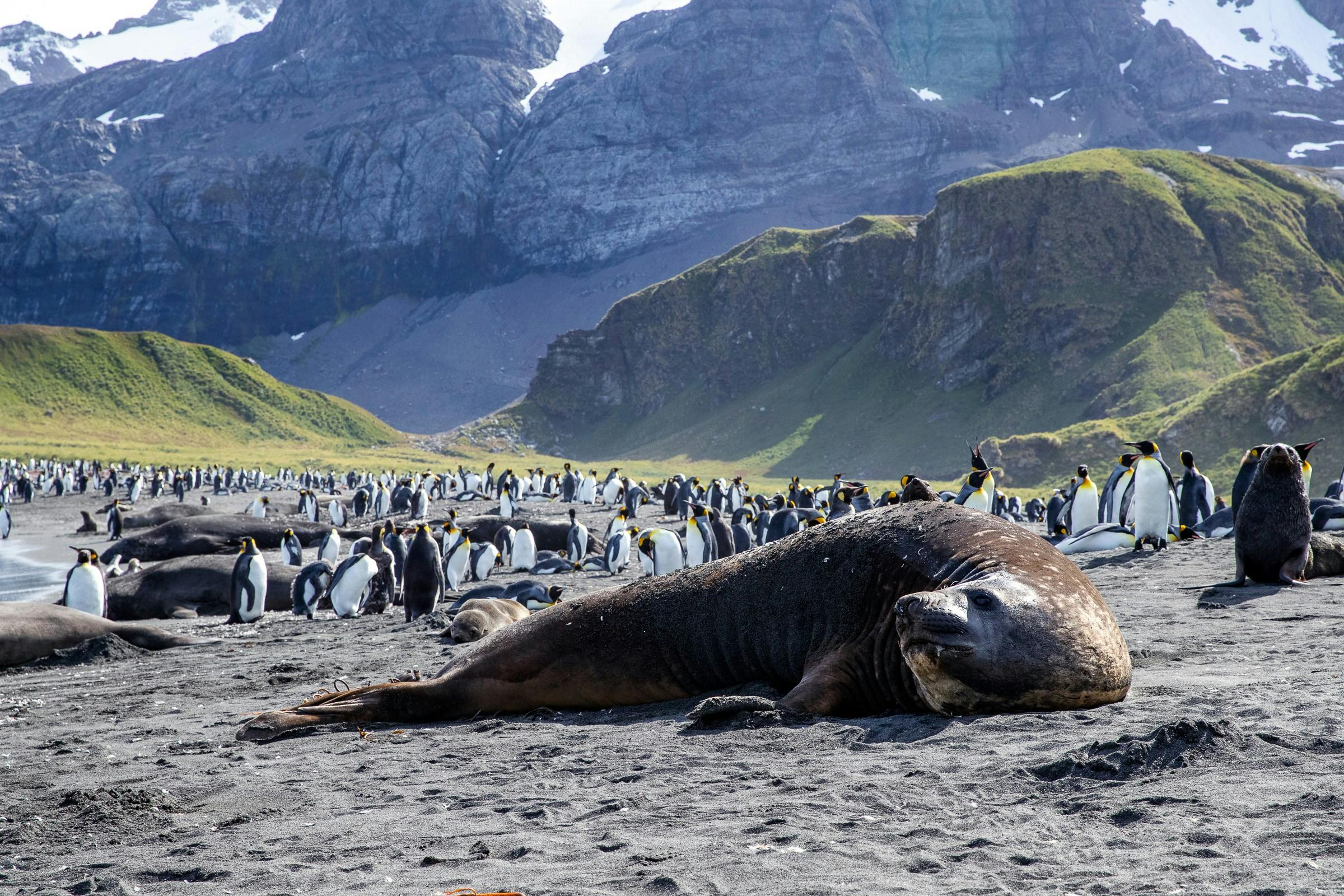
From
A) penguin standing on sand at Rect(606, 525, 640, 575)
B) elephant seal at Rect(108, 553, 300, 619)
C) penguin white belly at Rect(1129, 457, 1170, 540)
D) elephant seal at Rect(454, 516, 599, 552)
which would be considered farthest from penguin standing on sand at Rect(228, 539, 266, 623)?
penguin white belly at Rect(1129, 457, 1170, 540)

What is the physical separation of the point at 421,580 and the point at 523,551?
25.0ft

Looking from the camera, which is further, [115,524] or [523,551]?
[115,524]

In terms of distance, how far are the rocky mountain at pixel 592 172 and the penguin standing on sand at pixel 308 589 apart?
6012 inches

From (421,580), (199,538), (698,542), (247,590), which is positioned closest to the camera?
(421,580)

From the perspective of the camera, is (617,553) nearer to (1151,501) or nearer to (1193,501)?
(1151,501)

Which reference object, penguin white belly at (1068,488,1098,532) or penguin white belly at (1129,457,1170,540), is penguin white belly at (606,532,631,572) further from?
penguin white belly at (1129,457,1170,540)

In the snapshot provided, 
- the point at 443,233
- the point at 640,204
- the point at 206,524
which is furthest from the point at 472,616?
the point at 443,233

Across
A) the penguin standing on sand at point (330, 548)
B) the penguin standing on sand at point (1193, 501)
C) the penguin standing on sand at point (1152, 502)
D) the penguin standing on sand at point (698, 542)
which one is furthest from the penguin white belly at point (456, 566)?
the penguin standing on sand at point (1193, 501)

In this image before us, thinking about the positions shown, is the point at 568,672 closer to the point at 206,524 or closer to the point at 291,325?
the point at 206,524

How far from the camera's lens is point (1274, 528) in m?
9.69

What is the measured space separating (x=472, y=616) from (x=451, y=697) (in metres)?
4.22

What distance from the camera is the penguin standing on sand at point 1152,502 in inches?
594

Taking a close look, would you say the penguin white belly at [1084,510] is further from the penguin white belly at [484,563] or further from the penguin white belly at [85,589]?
→ the penguin white belly at [85,589]

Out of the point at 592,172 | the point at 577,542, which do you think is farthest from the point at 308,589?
the point at 592,172
